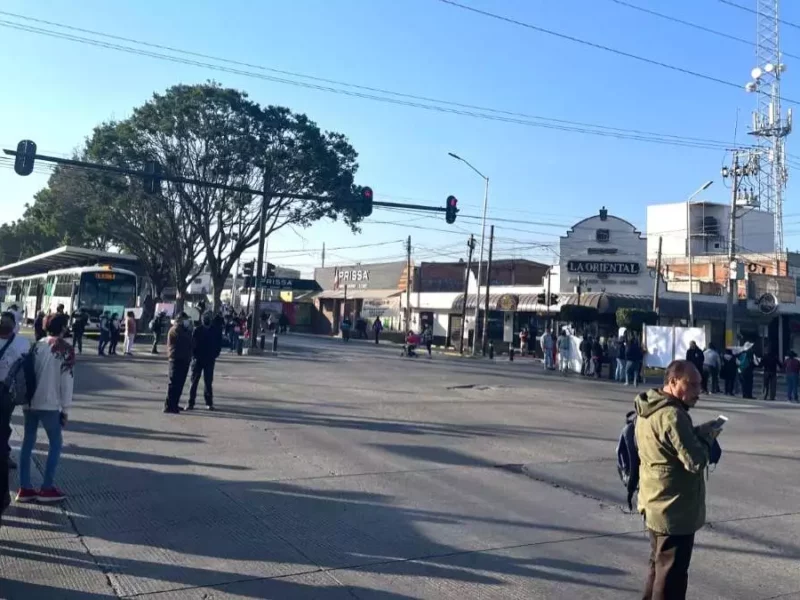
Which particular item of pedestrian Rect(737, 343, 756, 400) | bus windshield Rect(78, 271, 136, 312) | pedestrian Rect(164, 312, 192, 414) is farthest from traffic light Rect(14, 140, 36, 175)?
pedestrian Rect(737, 343, 756, 400)

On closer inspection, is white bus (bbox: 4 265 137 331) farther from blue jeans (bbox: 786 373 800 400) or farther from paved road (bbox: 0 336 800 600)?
blue jeans (bbox: 786 373 800 400)

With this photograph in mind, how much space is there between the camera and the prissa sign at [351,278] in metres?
69.8

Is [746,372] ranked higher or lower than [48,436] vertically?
higher

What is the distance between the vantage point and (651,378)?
95.2 ft

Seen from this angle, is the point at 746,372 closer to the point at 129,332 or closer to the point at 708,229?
the point at 129,332

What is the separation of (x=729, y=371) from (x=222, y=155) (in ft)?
76.4

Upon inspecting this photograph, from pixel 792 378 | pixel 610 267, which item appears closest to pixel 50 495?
pixel 792 378

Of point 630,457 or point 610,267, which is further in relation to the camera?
point 610,267

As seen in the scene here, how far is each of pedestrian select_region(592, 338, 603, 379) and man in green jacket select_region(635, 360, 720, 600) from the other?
24.7 metres

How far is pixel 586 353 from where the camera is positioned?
1131 inches

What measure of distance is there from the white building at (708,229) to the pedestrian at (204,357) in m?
58.6

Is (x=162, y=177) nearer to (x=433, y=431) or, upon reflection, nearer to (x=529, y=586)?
(x=433, y=431)

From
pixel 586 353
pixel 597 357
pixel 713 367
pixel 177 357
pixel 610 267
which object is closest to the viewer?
pixel 177 357

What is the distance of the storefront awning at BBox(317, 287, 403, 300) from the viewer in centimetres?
6372
